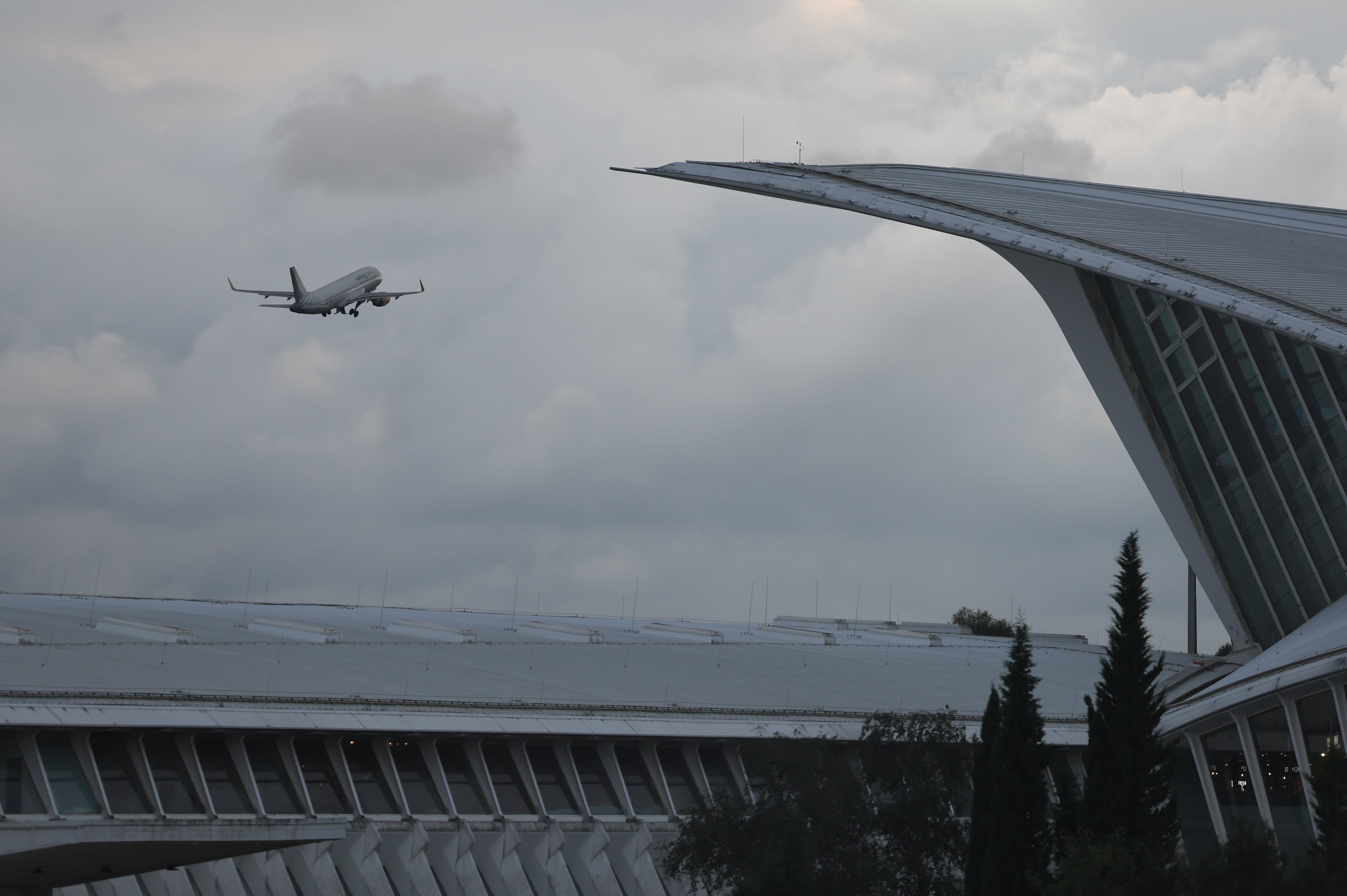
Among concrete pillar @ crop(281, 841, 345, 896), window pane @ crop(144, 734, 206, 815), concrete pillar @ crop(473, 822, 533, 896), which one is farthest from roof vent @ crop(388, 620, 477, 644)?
window pane @ crop(144, 734, 206, 815)

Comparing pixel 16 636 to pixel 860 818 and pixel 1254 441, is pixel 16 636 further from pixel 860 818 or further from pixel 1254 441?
pixel 1254 441

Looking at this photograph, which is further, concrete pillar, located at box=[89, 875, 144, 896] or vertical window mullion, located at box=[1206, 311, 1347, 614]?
vertical window mullion, located at box=[1206, 311, 1347, 614]

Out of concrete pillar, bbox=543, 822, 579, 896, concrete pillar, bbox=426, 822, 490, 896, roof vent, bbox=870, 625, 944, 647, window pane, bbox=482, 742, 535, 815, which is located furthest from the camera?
roof vent, bbox=870, 625, 944, 647

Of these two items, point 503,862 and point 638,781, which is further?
point 638,781

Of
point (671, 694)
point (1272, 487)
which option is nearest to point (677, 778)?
point (671, 694)

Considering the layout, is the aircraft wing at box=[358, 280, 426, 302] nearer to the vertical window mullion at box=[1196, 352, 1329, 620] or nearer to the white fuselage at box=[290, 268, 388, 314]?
the white fuselage at box=[290, 268, 388, 314]

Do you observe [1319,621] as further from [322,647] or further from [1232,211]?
[322,647]

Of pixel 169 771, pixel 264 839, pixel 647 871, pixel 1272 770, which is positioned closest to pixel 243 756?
pixel 169 771

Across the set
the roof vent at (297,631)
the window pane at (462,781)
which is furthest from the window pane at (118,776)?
the roof vent at (297,631)
